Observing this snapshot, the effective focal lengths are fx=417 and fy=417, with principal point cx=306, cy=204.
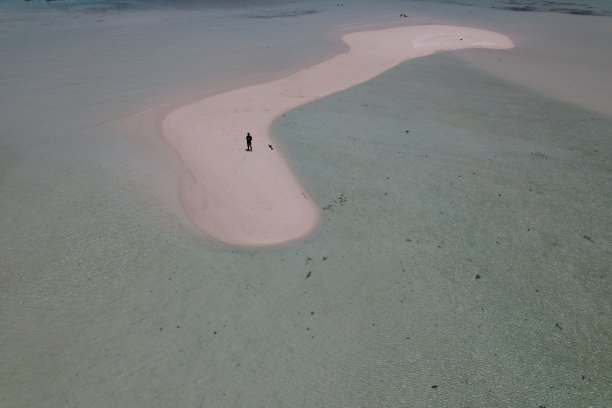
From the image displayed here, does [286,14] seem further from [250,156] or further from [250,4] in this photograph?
[250,156]

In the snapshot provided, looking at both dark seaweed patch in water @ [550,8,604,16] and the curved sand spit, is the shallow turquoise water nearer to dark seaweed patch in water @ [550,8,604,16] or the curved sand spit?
the curved sand spit

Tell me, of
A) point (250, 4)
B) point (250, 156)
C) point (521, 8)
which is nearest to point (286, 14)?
point (250, 4)

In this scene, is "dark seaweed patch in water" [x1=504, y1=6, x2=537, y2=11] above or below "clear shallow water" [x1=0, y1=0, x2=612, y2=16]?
below

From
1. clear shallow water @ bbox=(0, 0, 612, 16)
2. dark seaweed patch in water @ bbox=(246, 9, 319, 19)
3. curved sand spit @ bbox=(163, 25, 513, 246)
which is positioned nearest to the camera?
curved sand spit @ bbox=(163, 25, 513, 246)

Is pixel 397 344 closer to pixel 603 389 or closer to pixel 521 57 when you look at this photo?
pixel 603 389

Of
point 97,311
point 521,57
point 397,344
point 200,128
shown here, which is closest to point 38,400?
point 97,311

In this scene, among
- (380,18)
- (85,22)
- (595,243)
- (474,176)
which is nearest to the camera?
(595,243)

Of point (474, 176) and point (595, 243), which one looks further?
point (474, 176)

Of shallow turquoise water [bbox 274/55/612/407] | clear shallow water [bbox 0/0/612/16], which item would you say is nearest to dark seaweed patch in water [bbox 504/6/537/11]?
clear shallow water [bbox 0/0/612/16]

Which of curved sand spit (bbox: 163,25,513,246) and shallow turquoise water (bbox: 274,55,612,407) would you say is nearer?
shallow turquoise water (bbox: 274,55,612,407)
